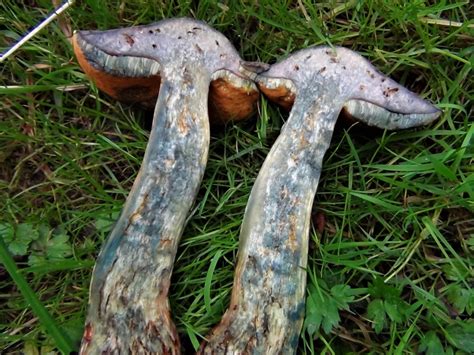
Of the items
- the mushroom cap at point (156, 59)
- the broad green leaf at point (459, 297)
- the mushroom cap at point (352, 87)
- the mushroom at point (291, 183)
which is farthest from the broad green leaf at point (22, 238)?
the broad green leaf at point (459, 297)

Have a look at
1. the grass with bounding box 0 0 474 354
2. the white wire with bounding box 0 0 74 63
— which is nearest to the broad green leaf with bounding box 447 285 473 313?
the grass with bounding box 0 0 474 354

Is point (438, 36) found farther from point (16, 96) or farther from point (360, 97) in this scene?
point (16, 96)

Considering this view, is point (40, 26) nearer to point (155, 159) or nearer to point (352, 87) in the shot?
point (155, 159)

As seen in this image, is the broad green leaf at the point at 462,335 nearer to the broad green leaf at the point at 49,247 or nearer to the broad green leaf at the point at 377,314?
the broad green leaf at the point at 377,314

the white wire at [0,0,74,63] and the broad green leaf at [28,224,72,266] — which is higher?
the white wire at [0,0,74,63]

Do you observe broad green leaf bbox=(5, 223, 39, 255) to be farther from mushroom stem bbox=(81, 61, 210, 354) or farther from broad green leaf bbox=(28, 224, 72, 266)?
mushroom stem bbox=(81, 61, 210, 354)

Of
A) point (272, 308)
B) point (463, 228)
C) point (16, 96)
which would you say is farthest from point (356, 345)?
point (16, 96)

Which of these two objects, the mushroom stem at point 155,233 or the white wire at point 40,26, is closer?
the mushroom stem at point 155,233
